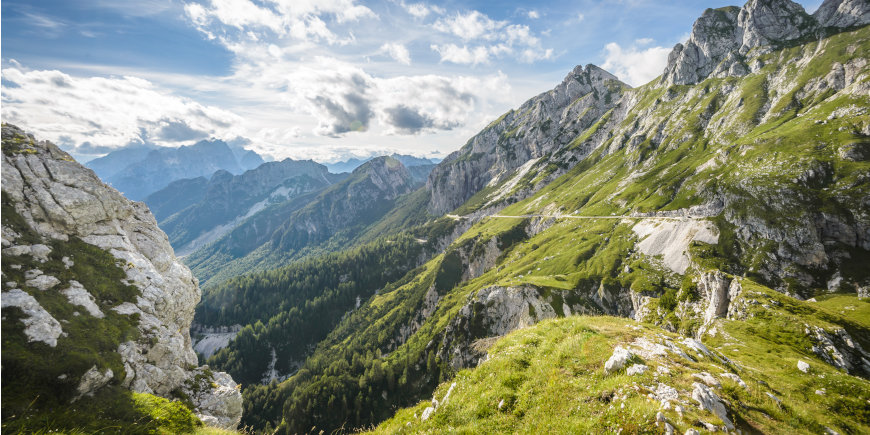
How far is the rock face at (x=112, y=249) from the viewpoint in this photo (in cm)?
2452

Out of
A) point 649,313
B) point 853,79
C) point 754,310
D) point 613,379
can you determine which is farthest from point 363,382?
point 853,79

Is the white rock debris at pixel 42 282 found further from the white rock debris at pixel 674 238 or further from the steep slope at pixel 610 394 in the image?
the white rock debris at pixel 674 238

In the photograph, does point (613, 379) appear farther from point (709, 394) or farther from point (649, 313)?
point (649, 313)

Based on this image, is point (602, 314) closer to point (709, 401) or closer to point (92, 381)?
point (709, 401)

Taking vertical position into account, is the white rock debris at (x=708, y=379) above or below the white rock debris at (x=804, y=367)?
above

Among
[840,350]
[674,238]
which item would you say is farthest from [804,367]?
[674,238]

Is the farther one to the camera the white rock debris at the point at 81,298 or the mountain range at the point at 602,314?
the white rock debris at the point at 81,298

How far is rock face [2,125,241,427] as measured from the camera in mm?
24516

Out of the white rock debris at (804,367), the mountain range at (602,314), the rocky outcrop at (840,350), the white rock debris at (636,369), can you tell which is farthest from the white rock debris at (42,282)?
the rocky outcrop at (840,350)

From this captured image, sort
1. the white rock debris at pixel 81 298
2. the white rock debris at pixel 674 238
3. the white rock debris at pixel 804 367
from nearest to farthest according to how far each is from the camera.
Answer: the white rock debris at pixel 81 298 < the white rock debris at pixel 804 367 < the white rock debris at pixel 674 238

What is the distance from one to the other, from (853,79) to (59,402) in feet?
901

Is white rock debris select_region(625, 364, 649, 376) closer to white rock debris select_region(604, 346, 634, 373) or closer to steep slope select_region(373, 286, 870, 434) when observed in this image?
steep slope select_region(373, 286, 870, 434)

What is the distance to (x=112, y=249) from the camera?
3250cm

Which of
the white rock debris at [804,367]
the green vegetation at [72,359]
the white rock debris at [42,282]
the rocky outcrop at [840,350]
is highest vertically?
the white rock debris at [42,282]
